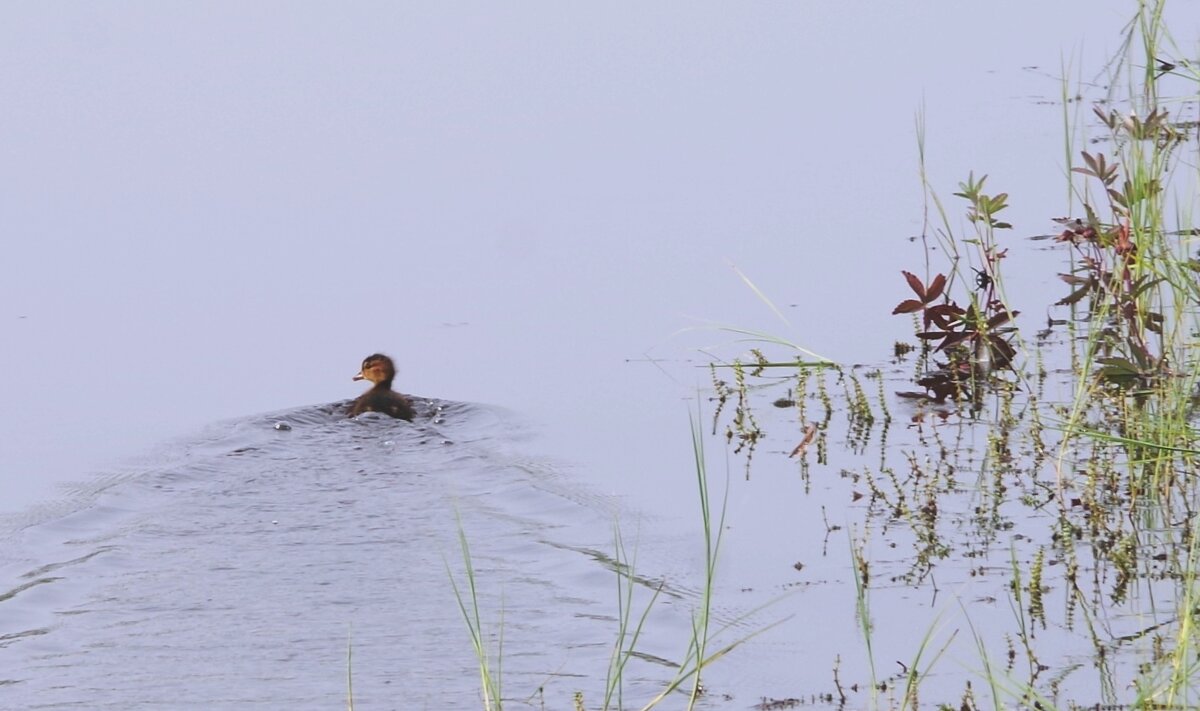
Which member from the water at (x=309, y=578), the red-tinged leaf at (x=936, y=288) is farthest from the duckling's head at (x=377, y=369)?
the red-tinged leaf at (x=936, y=288)

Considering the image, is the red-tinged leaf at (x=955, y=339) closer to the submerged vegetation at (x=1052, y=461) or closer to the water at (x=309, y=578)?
the submerged vegetation at (x=1052, y=461)

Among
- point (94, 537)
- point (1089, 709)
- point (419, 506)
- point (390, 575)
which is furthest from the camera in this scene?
point (419, 506)

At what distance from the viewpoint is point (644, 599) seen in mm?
6016

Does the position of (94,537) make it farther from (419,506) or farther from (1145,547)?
(1145,547)

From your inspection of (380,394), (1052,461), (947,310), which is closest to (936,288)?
(947,310)

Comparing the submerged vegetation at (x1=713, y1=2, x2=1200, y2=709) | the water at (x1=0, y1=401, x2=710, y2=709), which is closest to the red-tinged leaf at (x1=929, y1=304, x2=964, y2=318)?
the submerged vegetation at (x1=713, y1=2, x2=1200, y2=709)

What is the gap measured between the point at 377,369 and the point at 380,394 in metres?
0.29

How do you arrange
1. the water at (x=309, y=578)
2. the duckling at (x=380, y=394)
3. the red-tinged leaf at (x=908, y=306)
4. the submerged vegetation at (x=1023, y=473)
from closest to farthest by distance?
the submerged vegetation at (x=1023, y=473) → the water at (x=309, y=578) → the red-tinged leaf at (x=908, y=306) → the duckling at (x=380, y=394)

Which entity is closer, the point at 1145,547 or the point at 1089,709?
the point at 1089,709

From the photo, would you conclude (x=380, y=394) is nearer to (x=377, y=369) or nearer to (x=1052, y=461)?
(x=377, y=369)

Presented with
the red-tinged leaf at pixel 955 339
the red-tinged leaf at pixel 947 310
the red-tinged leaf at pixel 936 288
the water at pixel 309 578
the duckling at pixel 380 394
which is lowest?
the water at pixel 309 578

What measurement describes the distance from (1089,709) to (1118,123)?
3664 mm

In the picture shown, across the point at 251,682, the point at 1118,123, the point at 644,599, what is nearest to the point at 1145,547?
the point at 644,599

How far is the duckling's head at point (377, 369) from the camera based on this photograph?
29.8 feet
